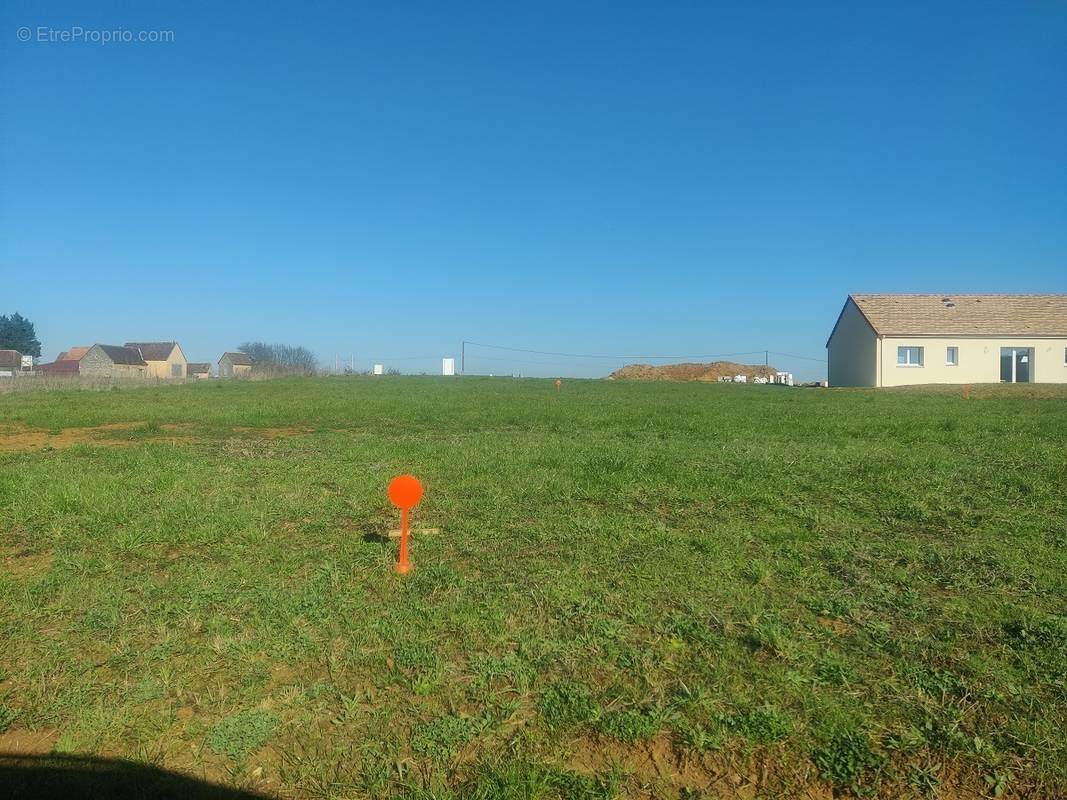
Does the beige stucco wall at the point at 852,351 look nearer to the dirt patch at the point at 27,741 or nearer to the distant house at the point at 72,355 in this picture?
the dirt patch at the point at 27,741

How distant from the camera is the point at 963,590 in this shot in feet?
15.8

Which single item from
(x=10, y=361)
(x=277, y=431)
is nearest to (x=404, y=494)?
(x=277, y=431)

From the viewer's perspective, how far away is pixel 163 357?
282 feet

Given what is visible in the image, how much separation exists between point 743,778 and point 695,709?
44cm

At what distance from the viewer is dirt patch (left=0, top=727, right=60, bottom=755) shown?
328 centimetres

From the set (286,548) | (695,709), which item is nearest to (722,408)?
(286,548)

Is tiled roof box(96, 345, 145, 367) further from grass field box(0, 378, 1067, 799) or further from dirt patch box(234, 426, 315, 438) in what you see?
grass field box(0, 378, 1067, 799)

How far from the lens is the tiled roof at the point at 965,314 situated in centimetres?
3912

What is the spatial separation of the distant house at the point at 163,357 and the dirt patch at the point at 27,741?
91004 mm

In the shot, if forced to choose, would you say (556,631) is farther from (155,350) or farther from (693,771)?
(155,350)

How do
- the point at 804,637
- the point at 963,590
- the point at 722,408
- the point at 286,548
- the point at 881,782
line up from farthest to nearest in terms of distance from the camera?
the point at 722,408
the point at 286,548
the point at 963,590
the point at 804,637
the point at 881,782

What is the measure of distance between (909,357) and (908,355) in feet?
0.46

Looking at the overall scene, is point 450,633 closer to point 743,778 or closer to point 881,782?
point 743,778

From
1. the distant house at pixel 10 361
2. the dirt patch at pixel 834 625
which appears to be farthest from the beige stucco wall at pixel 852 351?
the distant house at pixel 10 361
